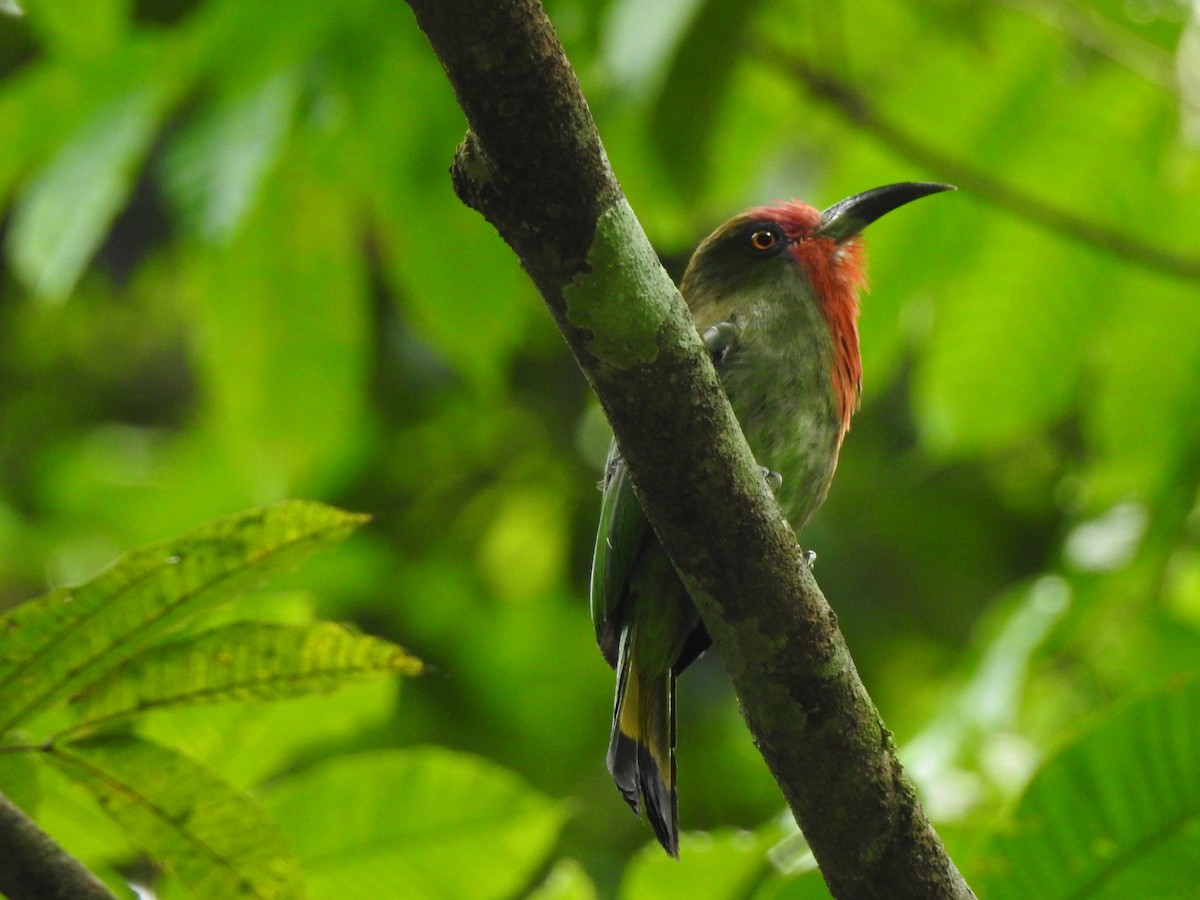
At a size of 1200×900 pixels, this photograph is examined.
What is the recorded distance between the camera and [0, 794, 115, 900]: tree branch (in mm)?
1661

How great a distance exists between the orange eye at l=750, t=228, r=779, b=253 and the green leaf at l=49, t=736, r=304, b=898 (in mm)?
1740

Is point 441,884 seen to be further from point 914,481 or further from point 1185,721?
point 914,481

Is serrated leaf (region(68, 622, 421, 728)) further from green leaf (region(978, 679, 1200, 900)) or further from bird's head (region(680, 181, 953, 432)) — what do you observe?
bird's head (region(680, 181, 953, 432))

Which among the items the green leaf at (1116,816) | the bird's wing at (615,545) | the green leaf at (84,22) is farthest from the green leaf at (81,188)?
the green leaf at (1116,816)

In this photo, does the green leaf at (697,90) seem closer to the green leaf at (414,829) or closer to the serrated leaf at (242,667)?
the green leaf at (414,829)

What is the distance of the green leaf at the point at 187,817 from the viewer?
1.92m

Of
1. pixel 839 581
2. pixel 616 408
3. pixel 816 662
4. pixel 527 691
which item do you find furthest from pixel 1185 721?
pixel 839 581

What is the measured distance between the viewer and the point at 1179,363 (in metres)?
3.76

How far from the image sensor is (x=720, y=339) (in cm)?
290

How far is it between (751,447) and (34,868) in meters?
1.51

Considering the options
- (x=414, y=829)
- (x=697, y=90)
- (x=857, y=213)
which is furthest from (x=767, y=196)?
(x=414, y=829)

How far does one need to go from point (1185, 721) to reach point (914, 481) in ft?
14.3

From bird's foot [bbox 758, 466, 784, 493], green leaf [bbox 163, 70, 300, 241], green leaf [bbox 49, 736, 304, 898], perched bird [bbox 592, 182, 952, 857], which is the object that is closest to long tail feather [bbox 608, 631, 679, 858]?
perched bird [bbox 592, 182, 952, 857]

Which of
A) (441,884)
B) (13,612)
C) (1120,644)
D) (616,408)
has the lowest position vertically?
(441,884)
